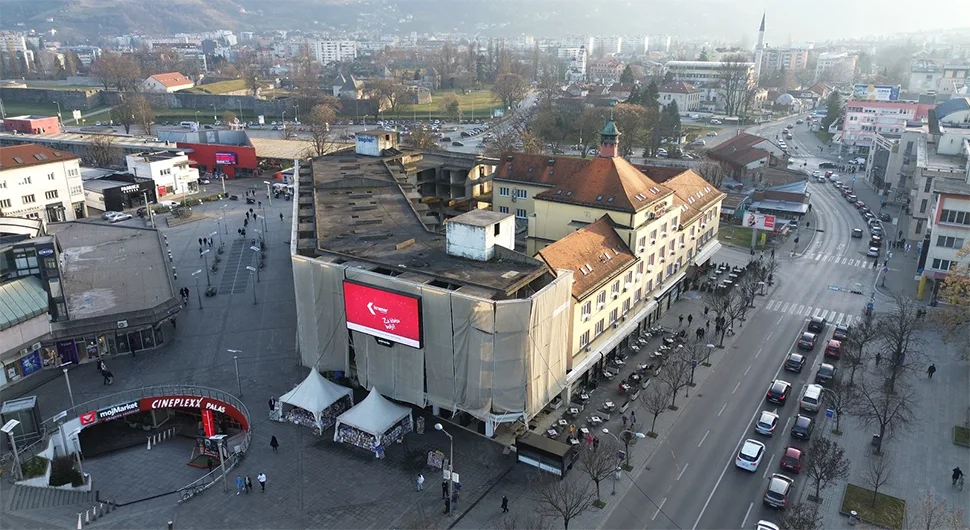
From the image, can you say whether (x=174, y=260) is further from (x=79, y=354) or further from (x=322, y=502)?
(x=322, y=502)

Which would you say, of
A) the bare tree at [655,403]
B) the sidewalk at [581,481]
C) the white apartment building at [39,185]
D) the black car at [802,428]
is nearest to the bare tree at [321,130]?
the white apartment building at [39,185]

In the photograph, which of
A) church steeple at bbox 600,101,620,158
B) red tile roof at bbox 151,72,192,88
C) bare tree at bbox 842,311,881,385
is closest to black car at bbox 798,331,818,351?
bare tree at bbox 842,311,881,385

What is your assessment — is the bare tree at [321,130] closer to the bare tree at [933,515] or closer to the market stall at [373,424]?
the market stall at [373,424]

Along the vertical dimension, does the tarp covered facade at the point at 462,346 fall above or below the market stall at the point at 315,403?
above

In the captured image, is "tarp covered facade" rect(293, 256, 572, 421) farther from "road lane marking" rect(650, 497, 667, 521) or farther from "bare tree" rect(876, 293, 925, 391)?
"bare tree" rect(876, 293, 925, 391)

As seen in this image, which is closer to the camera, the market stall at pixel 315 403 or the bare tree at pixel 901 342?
the market stall at pixel 315 403

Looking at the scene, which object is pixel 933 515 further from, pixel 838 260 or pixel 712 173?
pixel 712 173

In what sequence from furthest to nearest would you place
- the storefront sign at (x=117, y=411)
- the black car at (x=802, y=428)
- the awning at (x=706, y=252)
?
the awning at (x=706, y=252) < the storefront sign at (x=117, y=411) < the black car at (x=802, y=428)

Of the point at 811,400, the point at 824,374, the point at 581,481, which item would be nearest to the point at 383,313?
the point at 581,481
